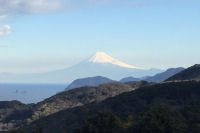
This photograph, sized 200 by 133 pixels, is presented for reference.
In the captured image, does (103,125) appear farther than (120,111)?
No

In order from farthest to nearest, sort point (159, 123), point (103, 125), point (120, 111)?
point (120, 111), point (103, 125), point (159, 123)

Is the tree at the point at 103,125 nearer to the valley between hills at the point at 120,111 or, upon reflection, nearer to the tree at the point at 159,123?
the valley between hills at the point at 120,111

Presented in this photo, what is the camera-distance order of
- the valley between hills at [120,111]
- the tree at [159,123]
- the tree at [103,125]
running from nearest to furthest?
the tree at [159,123] → the valley between hills at [120,111] → the tree at [103,125]

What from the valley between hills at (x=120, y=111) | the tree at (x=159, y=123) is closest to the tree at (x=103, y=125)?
the valley between hills at (x=120, y=111)

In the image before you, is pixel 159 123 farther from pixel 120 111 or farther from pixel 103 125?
pixel 120 111

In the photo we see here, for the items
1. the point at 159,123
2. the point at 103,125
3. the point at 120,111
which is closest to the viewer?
the point at 159,123

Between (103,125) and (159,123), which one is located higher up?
(159,123)

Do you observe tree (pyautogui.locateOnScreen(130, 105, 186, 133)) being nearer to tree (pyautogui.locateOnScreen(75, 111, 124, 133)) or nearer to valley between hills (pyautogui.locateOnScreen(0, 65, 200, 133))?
valley between hills (pyautogui.locateOnScreen(0, 65, 200, 133))

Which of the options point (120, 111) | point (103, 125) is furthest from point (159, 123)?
point (120, 111)

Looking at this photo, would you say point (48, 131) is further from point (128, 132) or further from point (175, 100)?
point (128, 132)

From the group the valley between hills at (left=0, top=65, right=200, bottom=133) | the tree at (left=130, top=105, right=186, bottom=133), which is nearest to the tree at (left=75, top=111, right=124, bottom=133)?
the valley between hills at (left=0, top=65, right=200, bottom=133)

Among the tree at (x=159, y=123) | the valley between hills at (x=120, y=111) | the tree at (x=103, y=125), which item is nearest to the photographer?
the tree at (x=159, y=123)

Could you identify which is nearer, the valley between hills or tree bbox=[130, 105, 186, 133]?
tree bbox=[130, 105, 186, 133]
